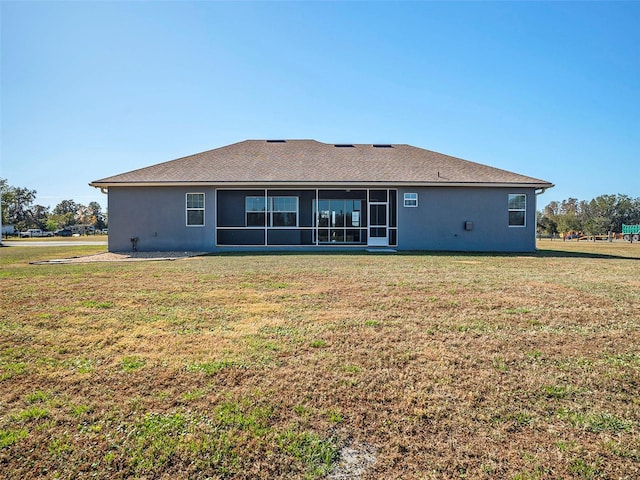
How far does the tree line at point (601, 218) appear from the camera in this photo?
4522cm

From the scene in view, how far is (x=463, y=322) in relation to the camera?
4516 mm

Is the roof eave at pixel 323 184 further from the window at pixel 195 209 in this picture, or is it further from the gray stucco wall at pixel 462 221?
the window at pixel 195 209

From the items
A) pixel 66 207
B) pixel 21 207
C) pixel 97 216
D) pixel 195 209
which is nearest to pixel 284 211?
pixel 195 209

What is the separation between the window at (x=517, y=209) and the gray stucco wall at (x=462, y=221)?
0.51 ft

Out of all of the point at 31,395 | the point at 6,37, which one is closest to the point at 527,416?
the point at 31,395

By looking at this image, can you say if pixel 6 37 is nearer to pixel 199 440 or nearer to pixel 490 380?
pixel 199 440

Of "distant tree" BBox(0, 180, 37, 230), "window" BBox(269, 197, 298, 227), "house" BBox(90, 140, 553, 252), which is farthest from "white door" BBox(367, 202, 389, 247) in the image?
"distant tree" BBox(0, 180, 37, 230)

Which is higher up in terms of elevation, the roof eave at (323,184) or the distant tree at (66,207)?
the distant tree at (66,207)

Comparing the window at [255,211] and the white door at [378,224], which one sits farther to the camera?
the white door at [378,224]

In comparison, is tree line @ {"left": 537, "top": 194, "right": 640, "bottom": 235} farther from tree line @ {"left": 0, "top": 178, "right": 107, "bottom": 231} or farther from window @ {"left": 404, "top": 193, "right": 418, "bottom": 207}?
tree line @ {"left": 0, "top": 178, "right": 107, "bottom": 231}

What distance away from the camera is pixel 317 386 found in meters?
2.83

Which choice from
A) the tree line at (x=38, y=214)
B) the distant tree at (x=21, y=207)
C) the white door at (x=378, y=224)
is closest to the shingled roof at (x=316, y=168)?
the white door at (x=378, y=224)

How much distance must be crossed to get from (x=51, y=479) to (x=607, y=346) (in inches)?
183

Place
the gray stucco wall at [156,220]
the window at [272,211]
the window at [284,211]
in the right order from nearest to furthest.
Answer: the gray stucco wall at [156,220]
the window at [272,211]
the window at [284,211]
